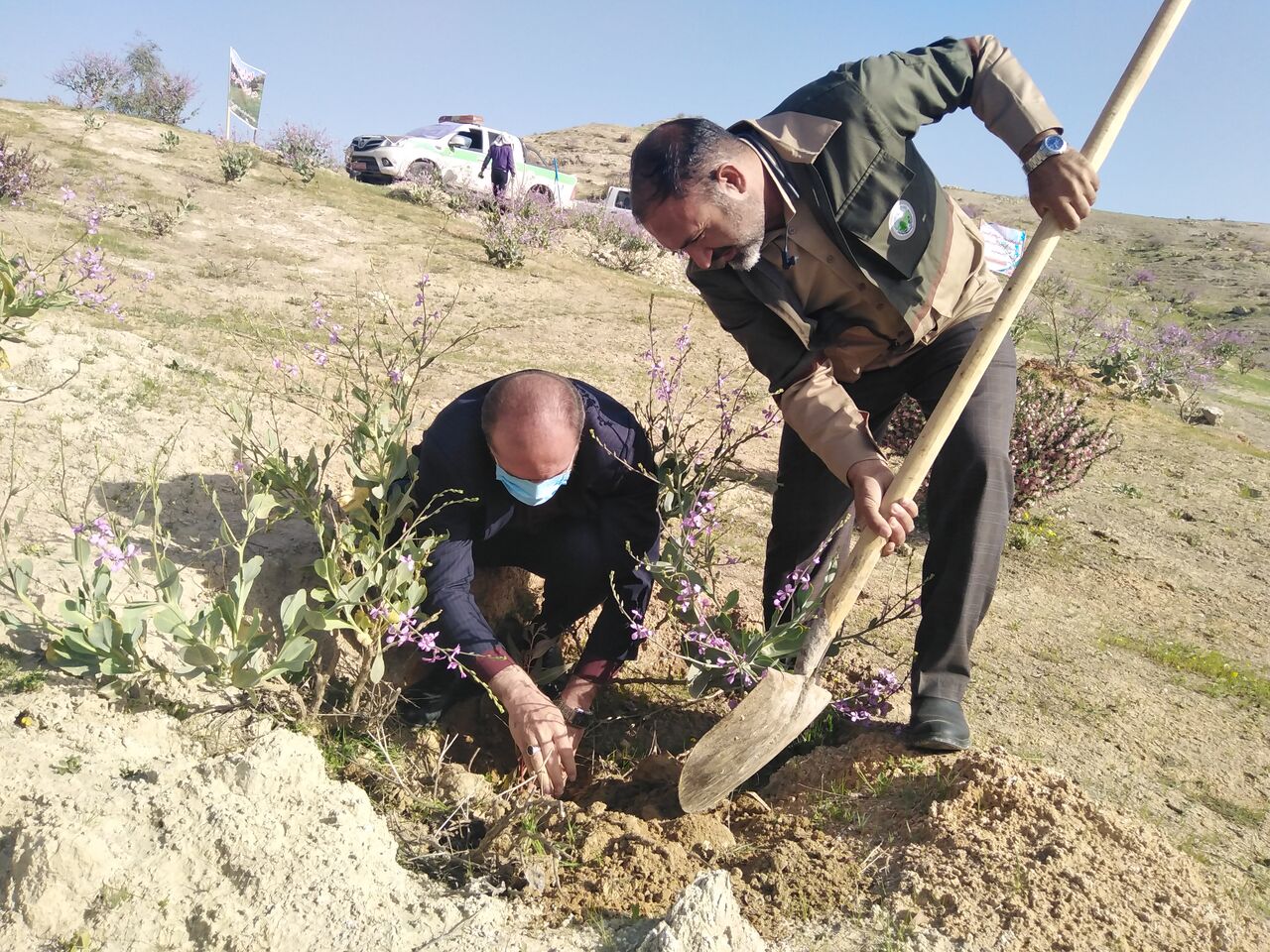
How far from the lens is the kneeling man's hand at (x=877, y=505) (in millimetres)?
2170

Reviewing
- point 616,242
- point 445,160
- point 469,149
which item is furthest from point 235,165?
point 469,149

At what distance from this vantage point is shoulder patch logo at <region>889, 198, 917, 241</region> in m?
2.36

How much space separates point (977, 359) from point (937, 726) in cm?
94

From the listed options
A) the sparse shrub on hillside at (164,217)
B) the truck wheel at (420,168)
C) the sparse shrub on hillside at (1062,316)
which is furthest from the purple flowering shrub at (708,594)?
the truck wheel at (420,168)

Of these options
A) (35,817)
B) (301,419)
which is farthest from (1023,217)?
(35,817)

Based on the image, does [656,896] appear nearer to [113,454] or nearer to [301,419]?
[113,454]

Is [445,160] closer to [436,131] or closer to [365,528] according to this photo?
[436,131]

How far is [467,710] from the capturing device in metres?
2.81

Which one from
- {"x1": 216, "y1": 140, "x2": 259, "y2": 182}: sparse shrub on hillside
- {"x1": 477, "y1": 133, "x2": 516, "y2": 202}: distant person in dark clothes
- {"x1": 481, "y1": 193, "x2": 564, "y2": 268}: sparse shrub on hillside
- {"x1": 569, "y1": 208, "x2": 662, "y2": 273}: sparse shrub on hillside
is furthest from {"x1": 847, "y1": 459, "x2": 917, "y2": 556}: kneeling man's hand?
{"x1": 477, "y1": 133, "x2": 516, "y2": 202}: distant person in dark clothes

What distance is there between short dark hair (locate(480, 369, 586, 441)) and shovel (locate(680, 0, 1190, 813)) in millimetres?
821

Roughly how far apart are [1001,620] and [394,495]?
2.39 metres

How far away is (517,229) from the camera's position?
10773 millimetres

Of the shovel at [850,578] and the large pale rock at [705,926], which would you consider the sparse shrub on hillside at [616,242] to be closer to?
the shovel at [850,578]

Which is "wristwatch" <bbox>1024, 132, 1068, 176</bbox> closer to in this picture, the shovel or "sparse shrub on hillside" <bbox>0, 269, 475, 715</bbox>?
the shovel
